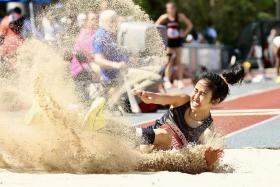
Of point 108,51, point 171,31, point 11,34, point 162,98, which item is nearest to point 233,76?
point 162,98

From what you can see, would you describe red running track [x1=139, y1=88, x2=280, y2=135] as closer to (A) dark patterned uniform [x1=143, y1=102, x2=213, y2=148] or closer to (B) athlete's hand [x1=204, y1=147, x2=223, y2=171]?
(A) dark patterned uniform [x1=143, y1=102, x2=213, y2=148]

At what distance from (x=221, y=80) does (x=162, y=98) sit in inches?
24.6

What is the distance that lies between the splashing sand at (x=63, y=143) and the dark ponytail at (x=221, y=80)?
1.65ft

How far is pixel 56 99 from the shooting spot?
682 centimetres

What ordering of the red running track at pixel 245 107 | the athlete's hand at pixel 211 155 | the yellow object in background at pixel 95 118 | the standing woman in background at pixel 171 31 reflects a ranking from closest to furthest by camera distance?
1. the yellow object in background at pixel 95 118
2. the athlete's hand at pixel 211 155
3. the red running track at pixel 245 107
4. the standing woman in background at pixel 171 31

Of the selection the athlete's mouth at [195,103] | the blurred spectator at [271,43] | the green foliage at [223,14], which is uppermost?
the athlete's mouth at [195,103]

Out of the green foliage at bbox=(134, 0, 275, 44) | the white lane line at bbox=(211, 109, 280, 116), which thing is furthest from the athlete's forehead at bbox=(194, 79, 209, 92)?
the green foliage at bbox=(134, 0, 275, 44)

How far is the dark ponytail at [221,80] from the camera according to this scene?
707 cm

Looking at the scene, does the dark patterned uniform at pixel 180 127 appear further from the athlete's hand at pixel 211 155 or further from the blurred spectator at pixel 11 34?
the blurred spectator at pixel 11 34

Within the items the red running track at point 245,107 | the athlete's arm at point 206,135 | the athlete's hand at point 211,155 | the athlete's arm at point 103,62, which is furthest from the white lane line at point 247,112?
the athlete's hand at point 211,155

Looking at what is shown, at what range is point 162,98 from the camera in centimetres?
683

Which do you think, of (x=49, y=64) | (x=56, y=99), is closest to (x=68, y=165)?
(x=56, y=99)

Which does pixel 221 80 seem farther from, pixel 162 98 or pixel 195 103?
pixel 162 98

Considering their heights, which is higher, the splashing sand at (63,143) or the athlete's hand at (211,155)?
the splashing sand at (63,143)
